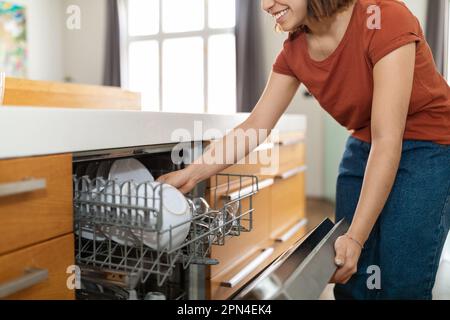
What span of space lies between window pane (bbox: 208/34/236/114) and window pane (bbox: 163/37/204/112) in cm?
7

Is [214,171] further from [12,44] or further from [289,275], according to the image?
[12,44]

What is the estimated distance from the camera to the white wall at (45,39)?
1.32 metres

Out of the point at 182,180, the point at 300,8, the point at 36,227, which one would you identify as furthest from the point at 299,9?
the point at 36,227

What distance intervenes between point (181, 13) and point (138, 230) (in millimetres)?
946

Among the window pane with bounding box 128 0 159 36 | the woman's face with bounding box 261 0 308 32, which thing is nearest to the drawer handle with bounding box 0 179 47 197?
the woman's face with bounding box 261 0 308 32

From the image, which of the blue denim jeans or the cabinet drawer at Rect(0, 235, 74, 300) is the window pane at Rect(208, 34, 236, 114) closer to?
the blue denim jeans

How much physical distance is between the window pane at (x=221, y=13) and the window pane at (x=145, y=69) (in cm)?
25

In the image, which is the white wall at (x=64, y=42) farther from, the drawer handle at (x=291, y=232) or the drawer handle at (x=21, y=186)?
the drawer handle at (x=291, y=232)

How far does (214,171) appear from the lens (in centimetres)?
100

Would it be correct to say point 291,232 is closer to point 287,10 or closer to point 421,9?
point 421,9

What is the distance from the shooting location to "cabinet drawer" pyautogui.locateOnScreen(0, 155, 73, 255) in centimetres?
57

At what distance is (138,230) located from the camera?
0.69 m

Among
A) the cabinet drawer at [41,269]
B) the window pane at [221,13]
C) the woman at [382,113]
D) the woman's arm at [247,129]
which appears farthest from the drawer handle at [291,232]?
the cabinet drawer at [41,269]
